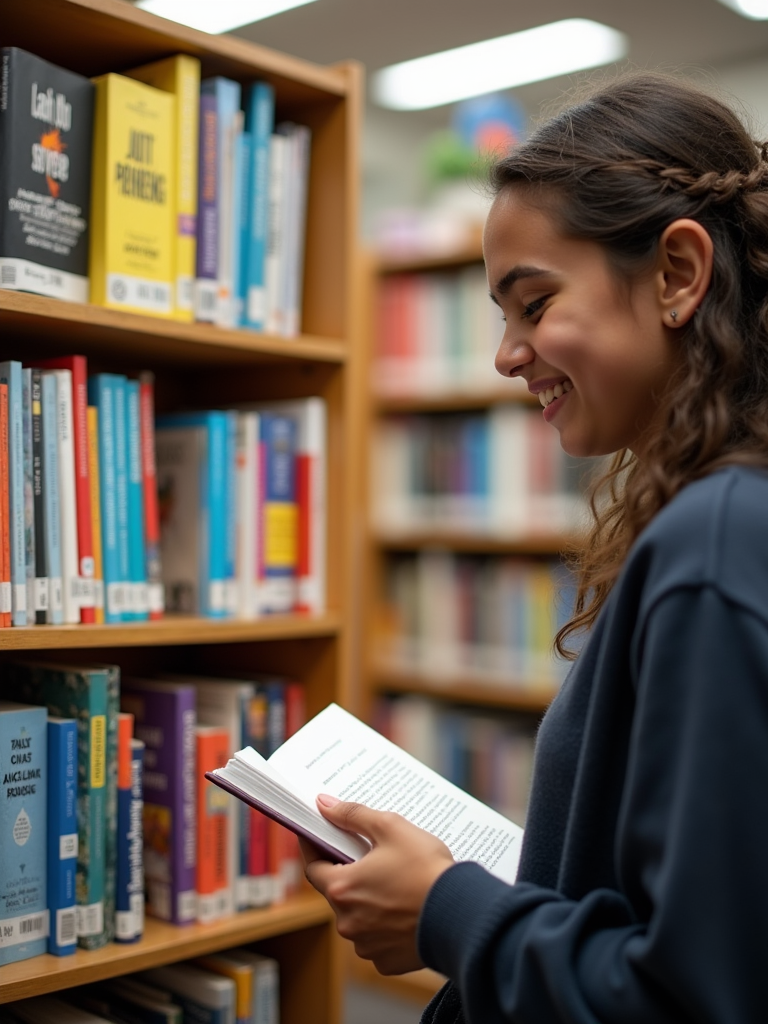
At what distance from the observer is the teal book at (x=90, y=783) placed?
4.16 ft

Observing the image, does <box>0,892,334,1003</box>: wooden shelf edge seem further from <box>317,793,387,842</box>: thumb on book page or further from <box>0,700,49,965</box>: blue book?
<box>317,793,387,842</box>: thumb on book page

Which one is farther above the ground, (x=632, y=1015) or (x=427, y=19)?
(x=427, y=19)

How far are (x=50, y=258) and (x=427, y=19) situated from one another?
300cm

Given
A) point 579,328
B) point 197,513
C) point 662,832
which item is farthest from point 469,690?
point 662,832

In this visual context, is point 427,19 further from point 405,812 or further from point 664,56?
point 405,812

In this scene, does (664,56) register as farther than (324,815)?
Yes

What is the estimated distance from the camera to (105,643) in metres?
1.28

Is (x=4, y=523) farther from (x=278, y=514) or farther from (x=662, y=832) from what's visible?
(x=662, y=832)

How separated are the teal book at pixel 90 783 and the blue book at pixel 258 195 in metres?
0.57

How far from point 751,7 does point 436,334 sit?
1.69 m

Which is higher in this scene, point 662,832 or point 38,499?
point 38,499

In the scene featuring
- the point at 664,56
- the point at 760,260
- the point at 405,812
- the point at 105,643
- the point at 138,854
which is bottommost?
the point at 138,854

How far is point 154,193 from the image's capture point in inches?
54.1

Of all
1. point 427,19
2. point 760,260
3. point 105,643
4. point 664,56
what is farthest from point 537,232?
point 664,56
